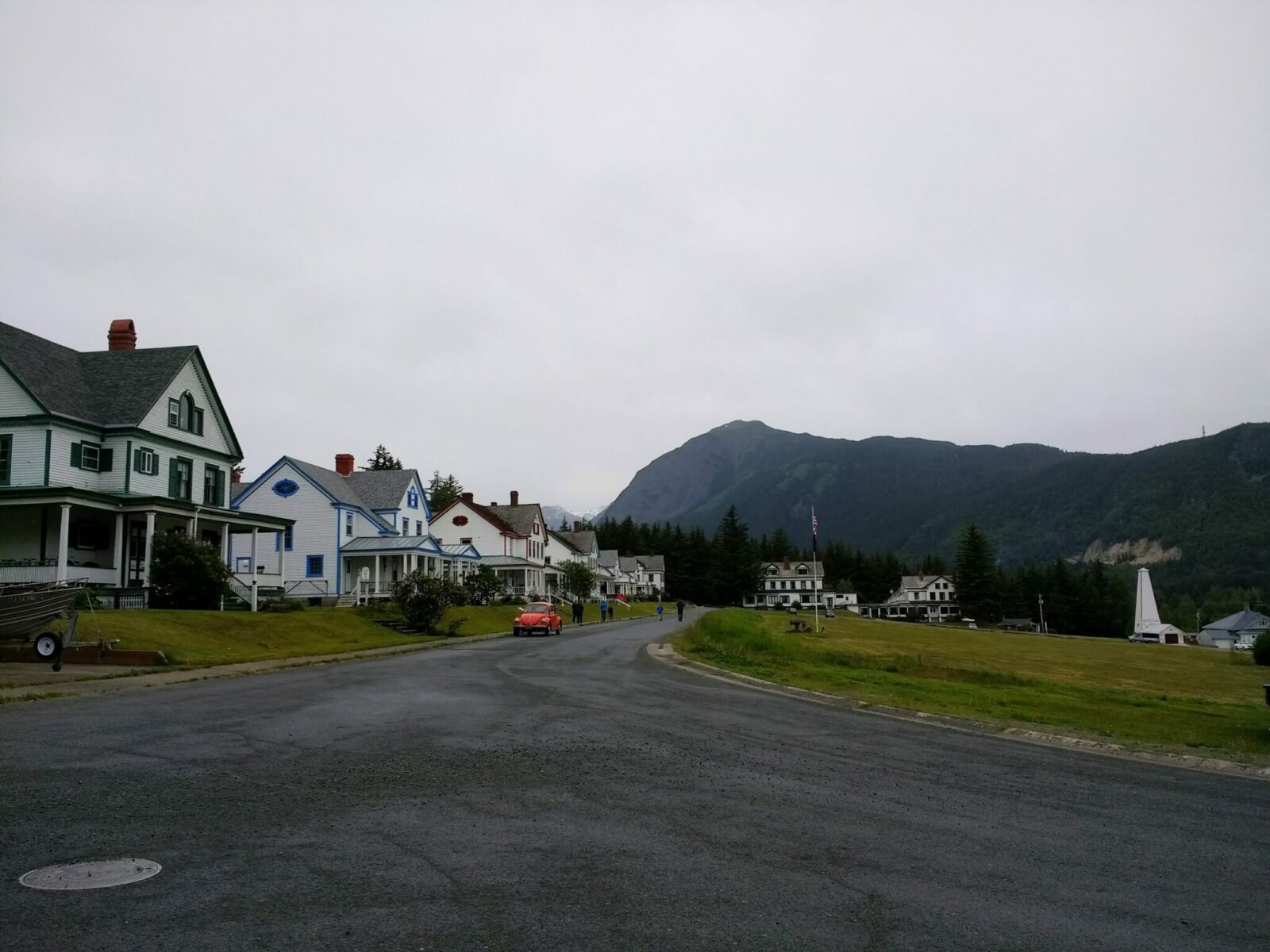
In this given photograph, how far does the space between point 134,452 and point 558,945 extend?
37003mm

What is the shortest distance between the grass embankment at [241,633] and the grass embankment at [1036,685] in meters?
12.7

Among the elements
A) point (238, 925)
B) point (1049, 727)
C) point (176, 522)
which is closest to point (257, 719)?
point (238, 925)

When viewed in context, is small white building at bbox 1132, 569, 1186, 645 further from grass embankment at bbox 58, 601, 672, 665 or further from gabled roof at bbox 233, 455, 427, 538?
grass embankment at bbox 58, 601, 672, 665

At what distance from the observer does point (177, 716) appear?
12852 millimetres

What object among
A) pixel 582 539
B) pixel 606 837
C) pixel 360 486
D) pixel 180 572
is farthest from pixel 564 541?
pixel 606 837

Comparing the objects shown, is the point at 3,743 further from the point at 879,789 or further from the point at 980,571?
the point at 980,571

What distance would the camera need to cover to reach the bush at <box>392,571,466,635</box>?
129 ft

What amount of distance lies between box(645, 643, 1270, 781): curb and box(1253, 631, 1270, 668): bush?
43.2 metres

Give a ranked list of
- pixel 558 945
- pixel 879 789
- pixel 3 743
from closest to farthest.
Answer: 1. pixel 558 945
2. pixel 879 789
3. pixel 3 743

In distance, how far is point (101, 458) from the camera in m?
35.8

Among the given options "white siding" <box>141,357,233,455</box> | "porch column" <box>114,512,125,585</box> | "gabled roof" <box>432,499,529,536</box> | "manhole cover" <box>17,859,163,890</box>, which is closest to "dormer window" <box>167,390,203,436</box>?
"white siding" <box>141,357,233,455</box>

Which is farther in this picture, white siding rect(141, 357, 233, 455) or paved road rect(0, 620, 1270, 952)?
white siding rect(141, 357, 233, 455)

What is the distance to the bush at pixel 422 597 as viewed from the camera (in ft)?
129

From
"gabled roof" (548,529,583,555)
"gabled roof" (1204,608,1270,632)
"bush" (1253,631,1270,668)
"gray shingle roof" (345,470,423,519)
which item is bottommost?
"gabled roof" (1204,608,1270,632)
